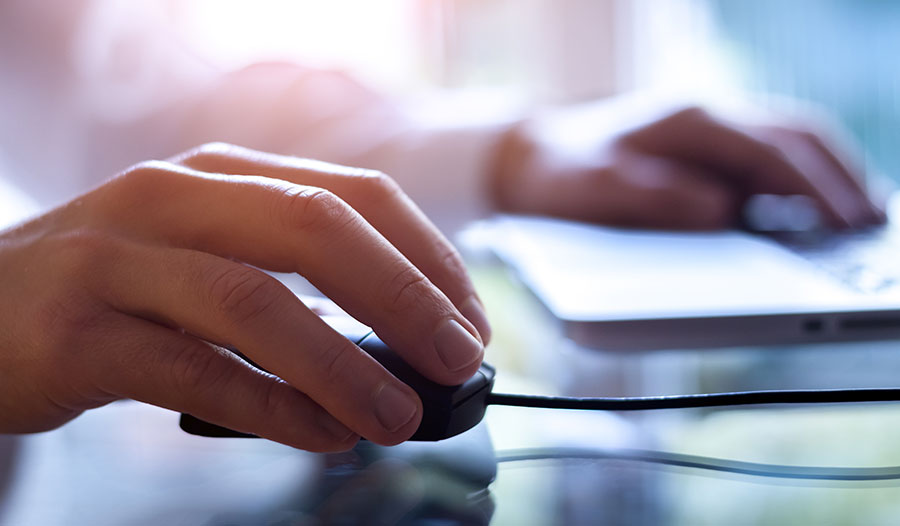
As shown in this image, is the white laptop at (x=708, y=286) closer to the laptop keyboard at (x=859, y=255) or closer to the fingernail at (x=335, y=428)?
the laptop keyboard at (x=859, y=255)

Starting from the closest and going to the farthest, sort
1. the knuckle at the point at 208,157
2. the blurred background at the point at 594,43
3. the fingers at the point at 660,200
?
1. the knuckle at the point at 208,157
2. the fingers at the point at 660,200
3. the blurred background at the point at 594,43

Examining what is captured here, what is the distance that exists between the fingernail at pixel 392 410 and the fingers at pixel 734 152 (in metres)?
0.48

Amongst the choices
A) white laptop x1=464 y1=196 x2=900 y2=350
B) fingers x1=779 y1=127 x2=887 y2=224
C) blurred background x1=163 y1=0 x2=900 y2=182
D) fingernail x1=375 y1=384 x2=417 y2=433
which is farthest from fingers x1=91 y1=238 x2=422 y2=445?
blurred background x1=163 y1=0 x2=900 y2=182

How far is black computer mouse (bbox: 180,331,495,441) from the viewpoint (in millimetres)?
265

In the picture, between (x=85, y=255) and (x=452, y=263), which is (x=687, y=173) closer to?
(x=452, y=263)

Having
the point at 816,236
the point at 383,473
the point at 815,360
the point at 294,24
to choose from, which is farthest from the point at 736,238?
the point at 294,24

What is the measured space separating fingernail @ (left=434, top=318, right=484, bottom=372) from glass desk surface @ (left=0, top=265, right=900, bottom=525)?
42mm

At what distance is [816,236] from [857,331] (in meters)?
0.25

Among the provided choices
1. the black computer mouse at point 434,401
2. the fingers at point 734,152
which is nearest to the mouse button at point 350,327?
the black computer mouse at point 434,401

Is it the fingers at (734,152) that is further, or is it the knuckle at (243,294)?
the fingers at (734,152)

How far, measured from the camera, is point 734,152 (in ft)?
2.20

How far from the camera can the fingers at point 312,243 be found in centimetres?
27

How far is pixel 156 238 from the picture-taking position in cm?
29

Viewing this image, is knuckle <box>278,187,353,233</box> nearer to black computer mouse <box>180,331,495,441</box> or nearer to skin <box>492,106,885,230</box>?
black computer mouse <box>180,331,495,441</box>
